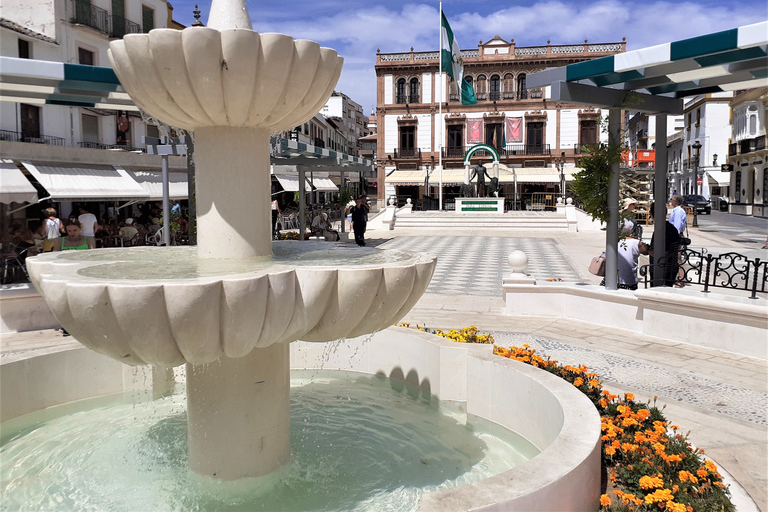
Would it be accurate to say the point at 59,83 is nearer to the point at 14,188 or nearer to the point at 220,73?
the point at 220,73

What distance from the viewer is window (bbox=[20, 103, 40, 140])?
19.6 m

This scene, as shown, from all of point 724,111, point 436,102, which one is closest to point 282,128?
point 436,102

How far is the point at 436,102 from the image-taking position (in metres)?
47.4

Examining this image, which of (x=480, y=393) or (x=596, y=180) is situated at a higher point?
(x=596, y=180)

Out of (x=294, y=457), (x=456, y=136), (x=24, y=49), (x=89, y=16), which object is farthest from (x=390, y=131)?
(x=294, y=457)

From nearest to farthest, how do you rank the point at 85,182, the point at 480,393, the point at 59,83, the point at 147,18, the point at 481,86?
1. the point at 480,393
2. the point at 59,83
3. the point at 85,182
4. the point at 147,18
5. the point at 481,86

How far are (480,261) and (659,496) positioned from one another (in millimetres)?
12639

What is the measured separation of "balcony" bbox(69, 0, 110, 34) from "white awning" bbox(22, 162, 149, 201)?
6275 mm

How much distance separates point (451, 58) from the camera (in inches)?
1185

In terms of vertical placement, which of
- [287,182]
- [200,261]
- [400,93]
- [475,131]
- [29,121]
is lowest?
[200,261]

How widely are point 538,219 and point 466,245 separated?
849cm

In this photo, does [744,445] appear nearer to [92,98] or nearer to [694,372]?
[694,372]

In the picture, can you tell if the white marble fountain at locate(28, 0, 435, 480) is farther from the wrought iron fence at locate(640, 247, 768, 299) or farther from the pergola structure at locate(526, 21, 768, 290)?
the wrought iron fence at locate(640, 247, 768, 299)

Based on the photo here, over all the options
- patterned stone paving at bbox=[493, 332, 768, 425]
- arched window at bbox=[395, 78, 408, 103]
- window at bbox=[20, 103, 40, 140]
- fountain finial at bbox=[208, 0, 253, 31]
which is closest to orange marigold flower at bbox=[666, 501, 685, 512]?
patterned stone paving at bbox=[493, 332, 768, 425]
